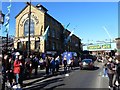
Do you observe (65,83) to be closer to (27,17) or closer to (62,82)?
(62,82)

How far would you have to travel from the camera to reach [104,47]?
8256 cm

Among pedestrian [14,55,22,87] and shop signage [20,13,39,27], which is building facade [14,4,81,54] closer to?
shop signage [20,13,39,27]

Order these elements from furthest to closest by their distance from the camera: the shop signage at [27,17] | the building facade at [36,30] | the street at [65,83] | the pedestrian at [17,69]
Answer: the shop signage at [27,17] < the building facade at [36,30] < the street at [65,83] < the pedestrian at [17,69]

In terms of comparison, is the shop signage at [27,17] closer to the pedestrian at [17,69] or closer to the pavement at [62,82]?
the pavement at [62,82]

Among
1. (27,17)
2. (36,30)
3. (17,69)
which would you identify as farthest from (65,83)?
(27,17)

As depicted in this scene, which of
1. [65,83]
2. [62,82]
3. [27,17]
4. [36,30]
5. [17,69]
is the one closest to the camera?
[17,69]

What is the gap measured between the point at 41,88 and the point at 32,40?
38862mm

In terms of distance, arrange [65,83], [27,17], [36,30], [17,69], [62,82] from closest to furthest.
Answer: [17,69]
[65,83]
[62,82]
[36,30]
[27,17]

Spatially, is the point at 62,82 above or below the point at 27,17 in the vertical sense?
below

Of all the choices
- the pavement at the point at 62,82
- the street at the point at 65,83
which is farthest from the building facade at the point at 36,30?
the street at the point at 65,83

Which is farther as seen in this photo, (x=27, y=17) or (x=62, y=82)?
(x=27, y=17)

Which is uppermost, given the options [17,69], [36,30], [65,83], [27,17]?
[27,17]

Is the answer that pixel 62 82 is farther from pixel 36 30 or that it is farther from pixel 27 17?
pixel 27 17

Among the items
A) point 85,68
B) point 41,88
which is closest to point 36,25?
point 85,68
